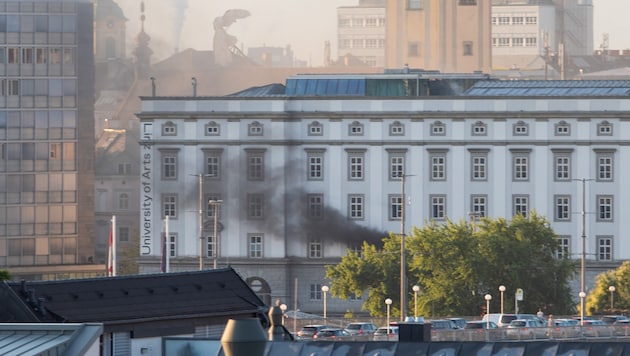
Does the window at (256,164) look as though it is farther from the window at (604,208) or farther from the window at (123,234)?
the window at (123,234)

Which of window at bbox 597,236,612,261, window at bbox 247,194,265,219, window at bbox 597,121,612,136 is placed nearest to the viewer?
window at bbox 597,236,612,261

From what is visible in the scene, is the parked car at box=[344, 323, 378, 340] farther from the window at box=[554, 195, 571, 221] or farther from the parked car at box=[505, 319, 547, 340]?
the window at box=[554, 195, 571, 221]

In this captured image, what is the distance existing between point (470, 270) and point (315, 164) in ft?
93.8

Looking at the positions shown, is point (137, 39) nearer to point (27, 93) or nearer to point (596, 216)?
point (27, 93)

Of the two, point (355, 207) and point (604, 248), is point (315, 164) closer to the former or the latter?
point (355, 207)

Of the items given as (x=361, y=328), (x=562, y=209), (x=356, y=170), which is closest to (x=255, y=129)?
(x=356, y=170)

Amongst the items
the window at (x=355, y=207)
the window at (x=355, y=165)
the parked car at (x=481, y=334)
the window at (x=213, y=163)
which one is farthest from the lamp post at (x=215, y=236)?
the parked car at (x=481, y=334)

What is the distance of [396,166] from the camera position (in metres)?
156

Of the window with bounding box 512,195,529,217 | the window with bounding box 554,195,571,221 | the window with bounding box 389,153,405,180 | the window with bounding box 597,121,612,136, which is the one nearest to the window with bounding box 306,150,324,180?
the window with bounding box 389,153,405,180

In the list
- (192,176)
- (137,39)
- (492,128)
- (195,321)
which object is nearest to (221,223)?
(192,176)

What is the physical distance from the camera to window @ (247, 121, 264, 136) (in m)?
157

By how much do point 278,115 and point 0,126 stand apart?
20.6 m

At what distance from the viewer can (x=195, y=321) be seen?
219 ft

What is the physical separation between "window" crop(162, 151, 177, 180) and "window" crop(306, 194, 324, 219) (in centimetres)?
725
